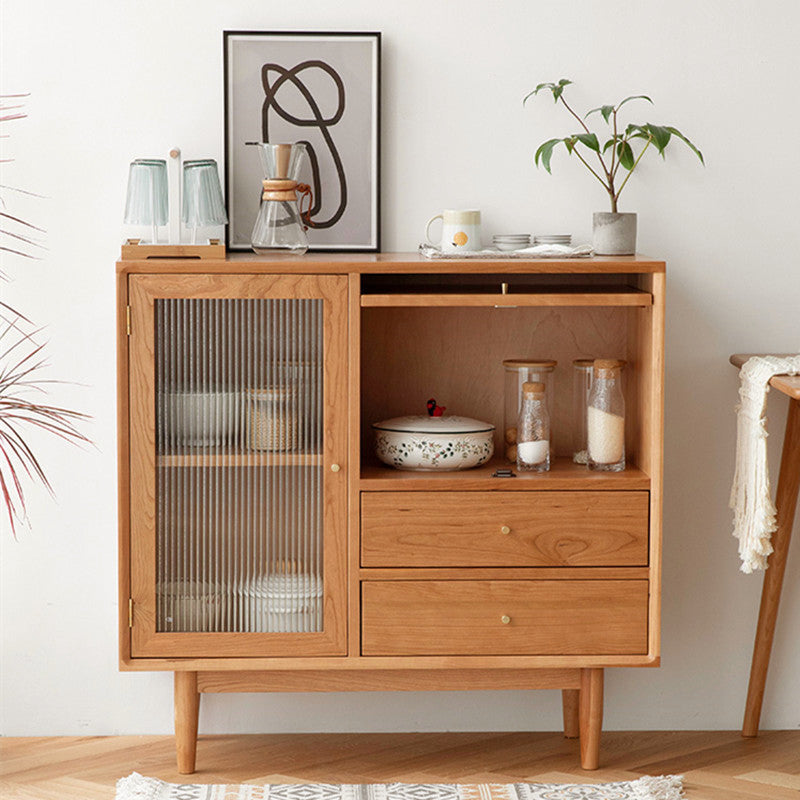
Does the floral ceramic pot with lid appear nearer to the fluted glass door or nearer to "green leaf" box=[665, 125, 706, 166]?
the fluted glass door

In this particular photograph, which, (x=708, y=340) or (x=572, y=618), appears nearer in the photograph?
(x=572, y=618)

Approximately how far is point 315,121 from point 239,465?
0.87 m

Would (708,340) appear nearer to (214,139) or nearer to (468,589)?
(468,589)

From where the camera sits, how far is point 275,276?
252cm

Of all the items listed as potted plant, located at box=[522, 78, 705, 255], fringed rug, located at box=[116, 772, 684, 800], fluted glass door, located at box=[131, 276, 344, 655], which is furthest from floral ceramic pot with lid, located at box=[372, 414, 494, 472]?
fringed rug, located at box=[116, 772, 684, 800]

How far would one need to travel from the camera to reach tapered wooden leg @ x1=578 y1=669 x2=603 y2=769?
270 centimetres

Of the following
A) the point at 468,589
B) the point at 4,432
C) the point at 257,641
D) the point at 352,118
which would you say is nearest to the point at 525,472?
the point at 468,589

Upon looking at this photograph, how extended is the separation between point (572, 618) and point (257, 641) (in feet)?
2.29

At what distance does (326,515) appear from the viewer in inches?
101

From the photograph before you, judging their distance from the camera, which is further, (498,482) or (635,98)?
(635,98)

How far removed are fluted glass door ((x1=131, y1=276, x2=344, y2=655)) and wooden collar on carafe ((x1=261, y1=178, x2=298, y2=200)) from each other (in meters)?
0.25

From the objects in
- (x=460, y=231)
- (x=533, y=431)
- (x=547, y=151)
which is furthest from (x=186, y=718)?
(x=547, y=151)

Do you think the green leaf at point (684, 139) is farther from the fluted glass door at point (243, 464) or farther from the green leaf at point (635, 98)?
the fluted glass door at point (243, 464)

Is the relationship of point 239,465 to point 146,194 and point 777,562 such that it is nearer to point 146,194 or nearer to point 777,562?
point 146,194
